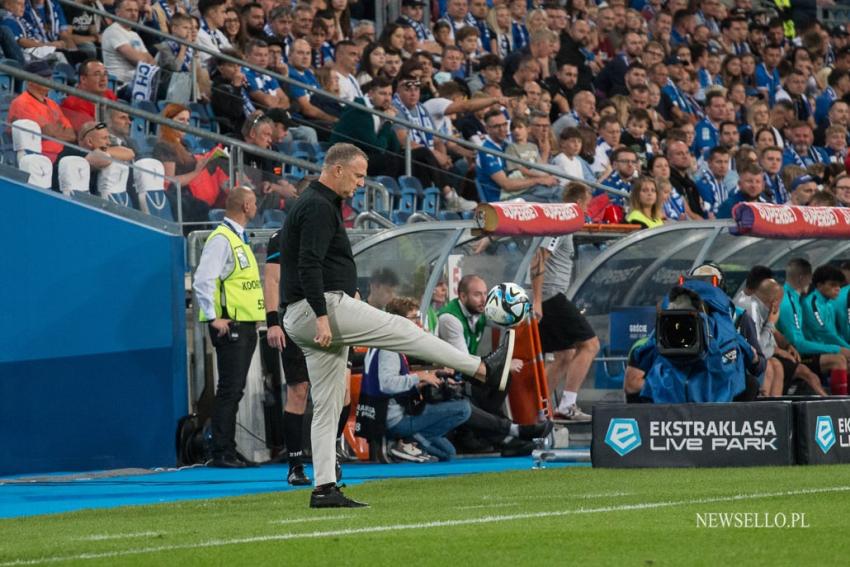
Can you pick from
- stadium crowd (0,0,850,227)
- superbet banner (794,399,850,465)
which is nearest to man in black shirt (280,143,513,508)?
superbet banner (794,399,850,465)

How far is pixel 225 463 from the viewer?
1416cm

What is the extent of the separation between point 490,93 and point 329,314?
12592mm

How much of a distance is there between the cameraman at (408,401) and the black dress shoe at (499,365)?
13.1 ft

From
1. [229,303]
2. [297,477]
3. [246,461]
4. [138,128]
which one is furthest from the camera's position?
[138,128]

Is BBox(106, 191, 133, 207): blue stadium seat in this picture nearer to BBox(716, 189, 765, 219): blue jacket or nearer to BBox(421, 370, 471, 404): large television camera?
BBox(421, 370, 471, 404): large television camera

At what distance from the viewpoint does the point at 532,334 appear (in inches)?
596

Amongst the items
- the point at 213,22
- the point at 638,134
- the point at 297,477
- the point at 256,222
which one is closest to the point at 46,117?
the point at 256,222

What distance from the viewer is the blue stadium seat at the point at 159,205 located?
14.5 metres

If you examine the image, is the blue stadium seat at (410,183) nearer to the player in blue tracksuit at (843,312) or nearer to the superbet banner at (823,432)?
the player in blue tracksuit at (843,312)

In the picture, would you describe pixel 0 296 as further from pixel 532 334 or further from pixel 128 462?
pixel 532 334

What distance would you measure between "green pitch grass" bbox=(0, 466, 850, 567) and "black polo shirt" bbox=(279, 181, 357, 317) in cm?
125

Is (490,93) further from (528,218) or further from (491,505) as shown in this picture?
(491,505)

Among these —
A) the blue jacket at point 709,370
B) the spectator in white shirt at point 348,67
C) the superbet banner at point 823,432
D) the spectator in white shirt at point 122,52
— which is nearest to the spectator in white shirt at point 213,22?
the spectator in white shirt at point 348,67

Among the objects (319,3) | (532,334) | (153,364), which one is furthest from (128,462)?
(319,3)
